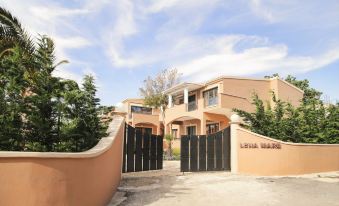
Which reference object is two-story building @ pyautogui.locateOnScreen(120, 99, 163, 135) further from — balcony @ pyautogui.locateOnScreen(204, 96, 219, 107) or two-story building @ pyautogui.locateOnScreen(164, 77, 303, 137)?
balcony @ pyautogui.locateOnScreen(204, 96, 219, 107)

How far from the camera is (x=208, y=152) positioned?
44.2ft

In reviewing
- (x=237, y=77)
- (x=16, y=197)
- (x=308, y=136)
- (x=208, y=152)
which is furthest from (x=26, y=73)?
(x=237, y=77)

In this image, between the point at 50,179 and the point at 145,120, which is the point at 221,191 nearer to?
the point at 50,179

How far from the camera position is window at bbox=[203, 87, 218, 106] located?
89.8 ft

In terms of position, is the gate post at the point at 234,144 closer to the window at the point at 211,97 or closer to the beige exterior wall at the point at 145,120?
the window at the point at 211,97

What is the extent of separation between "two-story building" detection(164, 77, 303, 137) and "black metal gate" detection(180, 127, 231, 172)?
40.4 feet

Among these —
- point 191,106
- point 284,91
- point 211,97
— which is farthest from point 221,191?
point 284,91

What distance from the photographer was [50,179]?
4918 millimetres

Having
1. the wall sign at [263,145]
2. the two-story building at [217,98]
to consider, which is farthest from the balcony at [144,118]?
the wall sign at [263,145]

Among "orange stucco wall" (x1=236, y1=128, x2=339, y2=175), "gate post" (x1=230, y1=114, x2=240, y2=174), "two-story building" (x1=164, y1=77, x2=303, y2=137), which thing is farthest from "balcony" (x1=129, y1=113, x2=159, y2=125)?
"orange stucco wall" (x1=236, y1=128, x2=339, y2=175)

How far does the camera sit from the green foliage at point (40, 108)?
266 inches

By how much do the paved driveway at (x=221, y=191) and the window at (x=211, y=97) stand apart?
15.4 meters

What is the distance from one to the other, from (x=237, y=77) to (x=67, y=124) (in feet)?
73.0

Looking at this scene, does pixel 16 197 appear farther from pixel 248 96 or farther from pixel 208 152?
pixel 248 96
